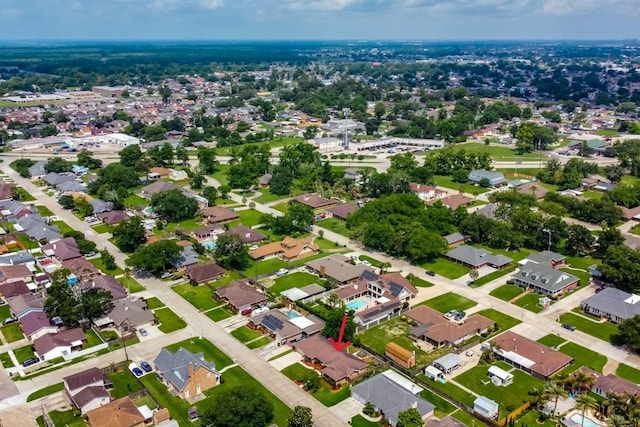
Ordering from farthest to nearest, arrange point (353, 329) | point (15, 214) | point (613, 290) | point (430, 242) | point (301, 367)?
point (15, 214) < point (430, 242) < point (613, 290) < point (353, 329) < point (301, 367)

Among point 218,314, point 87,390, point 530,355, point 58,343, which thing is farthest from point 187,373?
point 530,355

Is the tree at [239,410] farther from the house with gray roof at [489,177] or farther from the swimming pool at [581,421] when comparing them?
the house with gray roof at [489,177]

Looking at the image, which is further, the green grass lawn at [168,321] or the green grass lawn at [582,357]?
the green grass lawn at [168,321]

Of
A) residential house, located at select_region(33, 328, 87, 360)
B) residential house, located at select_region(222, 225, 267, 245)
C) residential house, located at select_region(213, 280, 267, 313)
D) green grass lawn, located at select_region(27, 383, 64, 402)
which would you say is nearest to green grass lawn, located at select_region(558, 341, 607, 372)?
residential house, located at select_region(213, 280, 267, 313)

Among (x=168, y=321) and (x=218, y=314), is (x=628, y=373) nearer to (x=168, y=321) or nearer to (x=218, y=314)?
(x=218, y=314)

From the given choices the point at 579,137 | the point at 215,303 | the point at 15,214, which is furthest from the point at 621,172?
the point at 15,214

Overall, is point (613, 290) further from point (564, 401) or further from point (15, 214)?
point (15, 214)

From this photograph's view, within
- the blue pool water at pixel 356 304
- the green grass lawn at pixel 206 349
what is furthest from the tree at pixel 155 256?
the blue pool water at pixel 356 304
